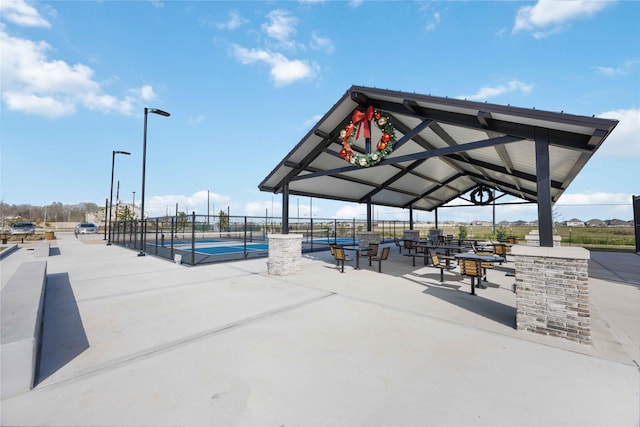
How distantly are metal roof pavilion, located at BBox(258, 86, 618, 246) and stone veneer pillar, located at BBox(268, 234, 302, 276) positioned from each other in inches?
24.5

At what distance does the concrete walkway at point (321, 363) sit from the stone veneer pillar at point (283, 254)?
217cm

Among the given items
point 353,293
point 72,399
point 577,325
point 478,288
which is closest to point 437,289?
point 478,288

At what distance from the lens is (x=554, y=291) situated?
4.11 m

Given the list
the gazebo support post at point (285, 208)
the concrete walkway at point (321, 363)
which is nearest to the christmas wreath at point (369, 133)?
the gazebo support post at point (285, 208)

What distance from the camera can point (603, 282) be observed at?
7.71 metres

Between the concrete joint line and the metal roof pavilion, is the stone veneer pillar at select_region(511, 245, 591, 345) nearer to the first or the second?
the metal roof pavilion

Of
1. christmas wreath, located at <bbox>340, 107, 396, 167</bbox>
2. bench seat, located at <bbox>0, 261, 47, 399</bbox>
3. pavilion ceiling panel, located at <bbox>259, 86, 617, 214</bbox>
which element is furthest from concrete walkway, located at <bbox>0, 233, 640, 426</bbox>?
christmas wreath, located at <bbox>340, 107, 396, 167</bbox>

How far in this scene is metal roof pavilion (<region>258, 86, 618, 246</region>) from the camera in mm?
4367

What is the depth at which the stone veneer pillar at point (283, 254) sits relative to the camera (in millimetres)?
8359

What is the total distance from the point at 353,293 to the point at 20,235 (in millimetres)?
35203

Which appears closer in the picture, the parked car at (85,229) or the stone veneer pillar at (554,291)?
the stone veneer pillar at (554,291)

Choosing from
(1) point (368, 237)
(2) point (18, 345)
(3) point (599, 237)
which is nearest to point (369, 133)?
(2) point (18, 345)

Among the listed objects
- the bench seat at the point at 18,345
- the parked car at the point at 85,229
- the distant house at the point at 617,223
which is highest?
the distant house at the point at 617,223

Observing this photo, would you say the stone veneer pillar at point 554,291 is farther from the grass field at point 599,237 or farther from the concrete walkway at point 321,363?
the grass field at point 599,237
